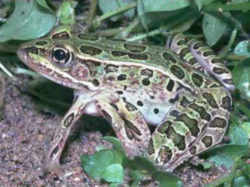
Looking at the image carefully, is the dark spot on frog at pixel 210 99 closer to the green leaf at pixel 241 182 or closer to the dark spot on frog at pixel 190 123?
the dark spot on frog at pixel 190 123

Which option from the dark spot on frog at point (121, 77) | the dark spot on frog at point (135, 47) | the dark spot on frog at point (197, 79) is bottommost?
the dark spot on frog at point (197, 79)

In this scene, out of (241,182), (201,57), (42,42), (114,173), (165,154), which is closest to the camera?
(114,173)

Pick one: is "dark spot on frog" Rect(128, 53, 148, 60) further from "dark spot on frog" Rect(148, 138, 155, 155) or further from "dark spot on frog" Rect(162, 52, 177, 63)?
"dark spot on frog" Rect(148, 138, 155, 155)

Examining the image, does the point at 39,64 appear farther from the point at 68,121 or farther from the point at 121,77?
the point at 121,77

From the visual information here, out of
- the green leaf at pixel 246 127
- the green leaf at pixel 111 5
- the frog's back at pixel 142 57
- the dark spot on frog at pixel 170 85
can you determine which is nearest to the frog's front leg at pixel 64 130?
the frog's back at pixel 142 57

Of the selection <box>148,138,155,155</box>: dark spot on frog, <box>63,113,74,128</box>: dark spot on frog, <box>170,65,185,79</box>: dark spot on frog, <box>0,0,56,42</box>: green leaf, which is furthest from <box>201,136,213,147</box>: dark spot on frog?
<box>0,0,56,42</box>: green leaf

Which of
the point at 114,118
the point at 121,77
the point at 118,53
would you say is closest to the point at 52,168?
the point at 114,118
